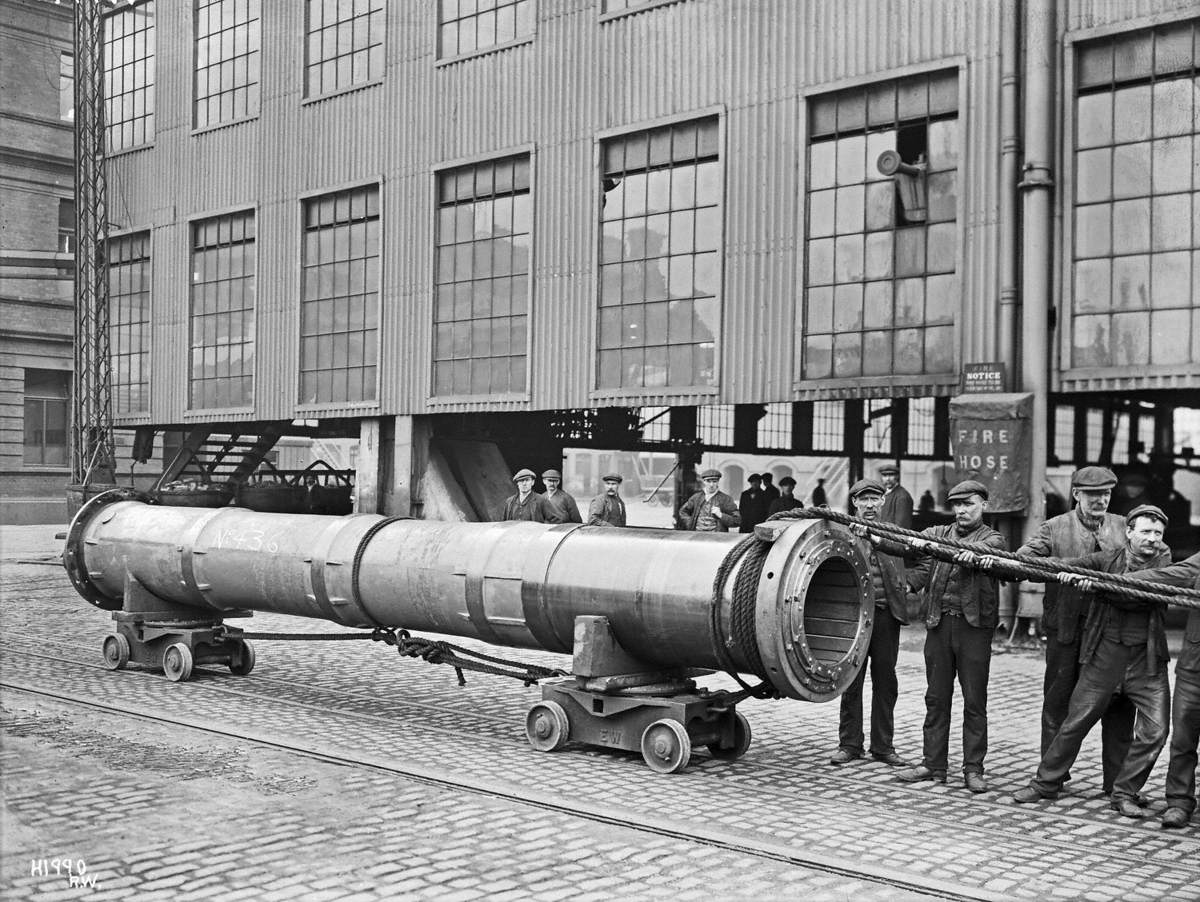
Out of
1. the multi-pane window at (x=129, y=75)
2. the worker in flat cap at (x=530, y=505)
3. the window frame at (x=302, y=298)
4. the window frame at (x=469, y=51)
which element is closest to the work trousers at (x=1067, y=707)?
the worker in flat cap at (x=530, y=505)

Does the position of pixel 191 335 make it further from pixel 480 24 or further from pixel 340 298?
pixel 480 24

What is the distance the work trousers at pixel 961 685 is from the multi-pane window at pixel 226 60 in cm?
1803

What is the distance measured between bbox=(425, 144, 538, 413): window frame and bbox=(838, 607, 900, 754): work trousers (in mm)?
10116

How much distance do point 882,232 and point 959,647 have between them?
7750mm

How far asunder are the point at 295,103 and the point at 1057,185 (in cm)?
1330

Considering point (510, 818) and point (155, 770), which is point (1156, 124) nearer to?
point (510, 818)

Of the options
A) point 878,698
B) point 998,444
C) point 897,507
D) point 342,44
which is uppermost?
point 342,44

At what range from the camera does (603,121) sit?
16.9m

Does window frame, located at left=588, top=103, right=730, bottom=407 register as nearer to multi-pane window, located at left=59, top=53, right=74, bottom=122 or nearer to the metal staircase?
the metal staircase

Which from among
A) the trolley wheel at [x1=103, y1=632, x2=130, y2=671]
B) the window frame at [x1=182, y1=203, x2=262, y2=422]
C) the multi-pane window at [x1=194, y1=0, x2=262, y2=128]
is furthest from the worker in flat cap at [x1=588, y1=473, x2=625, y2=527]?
the multi-pane window at [x1=194, y1=0, x2=262, y2=128]

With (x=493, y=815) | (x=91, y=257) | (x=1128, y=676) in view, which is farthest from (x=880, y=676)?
(x=91, y=257)

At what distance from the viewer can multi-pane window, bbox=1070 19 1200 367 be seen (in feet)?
40.3

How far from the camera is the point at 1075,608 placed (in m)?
7.20

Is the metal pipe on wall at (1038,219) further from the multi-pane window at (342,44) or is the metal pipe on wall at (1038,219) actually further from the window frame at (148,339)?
the window frame at (148,339)
